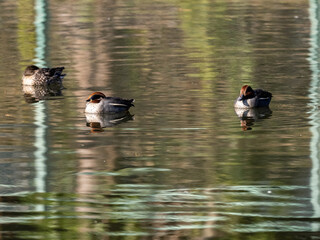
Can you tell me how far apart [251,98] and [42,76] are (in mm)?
4807

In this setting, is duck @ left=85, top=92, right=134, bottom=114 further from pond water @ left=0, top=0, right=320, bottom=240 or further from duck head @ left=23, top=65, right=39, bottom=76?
duck head @ left=23, top=65, right=39, bottom=76

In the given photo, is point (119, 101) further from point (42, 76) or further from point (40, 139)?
point (42, 76)

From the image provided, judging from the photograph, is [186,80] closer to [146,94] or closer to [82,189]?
[146,94]

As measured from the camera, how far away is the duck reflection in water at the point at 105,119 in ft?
45.8

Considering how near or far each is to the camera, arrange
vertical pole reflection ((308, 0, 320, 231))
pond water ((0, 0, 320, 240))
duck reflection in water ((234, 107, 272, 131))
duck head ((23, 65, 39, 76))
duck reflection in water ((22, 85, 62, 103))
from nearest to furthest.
→ 1. pond water ((0, 0, 320, 240))
2. vertical pole reflection ((308, 0, 320, 231))
3. duck reflection in water ((234, 107, 272, 131))
4. duck reflection in water ((22, 85, 62, 103))
5. duck head ((23, 65, 39, 76))

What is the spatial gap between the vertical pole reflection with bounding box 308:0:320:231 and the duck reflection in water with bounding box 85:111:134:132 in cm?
273

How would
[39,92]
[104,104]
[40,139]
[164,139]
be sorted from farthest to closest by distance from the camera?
[39,92] < [104,104] < [40,139] < [164,139]

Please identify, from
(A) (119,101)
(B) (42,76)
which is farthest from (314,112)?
(B) (42,76)

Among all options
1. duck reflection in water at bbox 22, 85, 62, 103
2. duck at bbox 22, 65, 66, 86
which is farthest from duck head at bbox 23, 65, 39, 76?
duck reflection in water at bbox 22, 85, 62, 103

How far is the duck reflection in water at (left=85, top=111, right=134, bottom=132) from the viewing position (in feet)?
45.8

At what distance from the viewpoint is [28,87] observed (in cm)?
1762

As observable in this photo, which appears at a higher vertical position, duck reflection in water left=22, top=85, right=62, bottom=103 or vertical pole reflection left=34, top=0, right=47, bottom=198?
duck reflection in water left=22, top=85, right=62, bottom=103

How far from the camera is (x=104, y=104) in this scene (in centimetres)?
1466

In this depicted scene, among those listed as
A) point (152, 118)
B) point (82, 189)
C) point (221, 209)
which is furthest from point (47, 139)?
point (221, 209)
